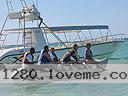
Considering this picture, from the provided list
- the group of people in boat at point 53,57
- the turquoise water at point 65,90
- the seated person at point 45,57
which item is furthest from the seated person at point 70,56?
the turquoise water at point 65,90

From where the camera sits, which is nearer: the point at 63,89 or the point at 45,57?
the point at 63,89

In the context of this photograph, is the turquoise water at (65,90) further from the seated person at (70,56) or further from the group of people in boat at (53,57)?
the seated person at (70,56)

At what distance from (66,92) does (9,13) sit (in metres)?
16.6

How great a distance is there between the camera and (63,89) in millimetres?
15211

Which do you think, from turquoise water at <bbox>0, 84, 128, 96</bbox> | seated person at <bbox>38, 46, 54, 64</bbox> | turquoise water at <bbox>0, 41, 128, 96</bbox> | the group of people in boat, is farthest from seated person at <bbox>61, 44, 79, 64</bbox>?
turquoise water at <bbox>0, 84, 128, 96</bbox>

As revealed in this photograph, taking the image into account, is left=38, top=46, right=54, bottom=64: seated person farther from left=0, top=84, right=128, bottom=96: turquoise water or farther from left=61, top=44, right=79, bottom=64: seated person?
left=0, top=84, right=128, bottom=96: turquoise water

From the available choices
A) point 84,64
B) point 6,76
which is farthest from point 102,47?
point 6,76

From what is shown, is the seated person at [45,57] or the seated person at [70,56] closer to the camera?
the seated person at [45,57]

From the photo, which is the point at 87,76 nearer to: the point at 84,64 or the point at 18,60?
the point at 84,64

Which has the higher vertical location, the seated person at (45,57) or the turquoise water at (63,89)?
the seated person at (45,57)

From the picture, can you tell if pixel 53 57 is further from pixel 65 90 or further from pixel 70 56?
pixel 65 90

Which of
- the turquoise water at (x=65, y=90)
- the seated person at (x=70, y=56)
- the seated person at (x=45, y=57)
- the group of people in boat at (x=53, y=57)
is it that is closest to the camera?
the turquoise water at (x=65, y=90)

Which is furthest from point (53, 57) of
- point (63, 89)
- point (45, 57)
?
point (63, 89)

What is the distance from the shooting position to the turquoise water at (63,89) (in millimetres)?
14131
